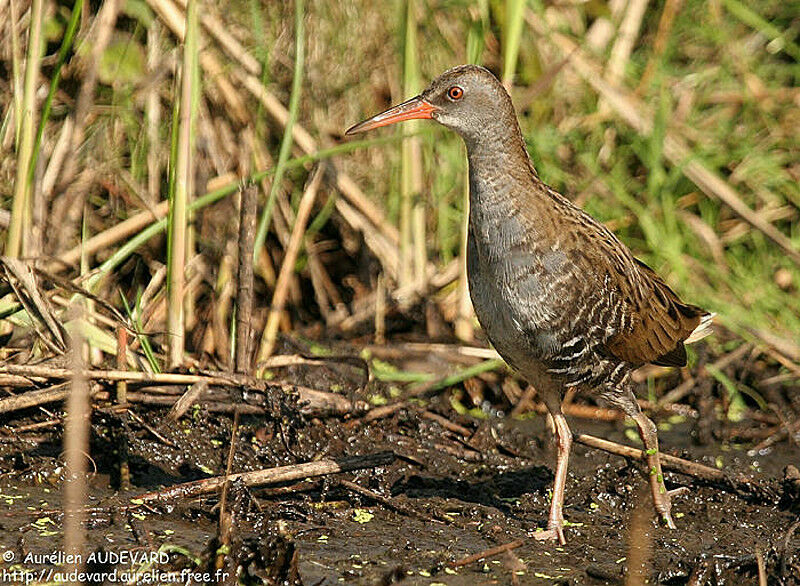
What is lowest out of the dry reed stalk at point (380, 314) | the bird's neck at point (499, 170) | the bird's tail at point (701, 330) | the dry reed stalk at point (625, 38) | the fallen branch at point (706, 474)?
the fallen branch at point (706, 474)

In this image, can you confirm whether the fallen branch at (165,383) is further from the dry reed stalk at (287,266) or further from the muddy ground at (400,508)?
the dry reed stalk at (287,266)

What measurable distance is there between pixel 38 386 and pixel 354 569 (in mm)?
1322

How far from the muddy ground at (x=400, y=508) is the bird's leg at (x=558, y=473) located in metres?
0.05

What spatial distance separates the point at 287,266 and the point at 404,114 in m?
1.39

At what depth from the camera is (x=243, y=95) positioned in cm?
509

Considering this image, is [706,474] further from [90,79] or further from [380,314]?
[90,79]

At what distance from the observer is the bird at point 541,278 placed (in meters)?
3.47

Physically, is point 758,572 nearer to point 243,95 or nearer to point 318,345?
point 318,345

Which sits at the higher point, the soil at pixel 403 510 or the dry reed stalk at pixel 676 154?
the dry reed stalk at pixel 676 154

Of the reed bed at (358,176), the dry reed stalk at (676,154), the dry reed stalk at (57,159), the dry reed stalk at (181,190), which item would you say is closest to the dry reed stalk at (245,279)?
the reed bed at (358,176)

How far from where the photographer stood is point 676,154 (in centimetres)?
554

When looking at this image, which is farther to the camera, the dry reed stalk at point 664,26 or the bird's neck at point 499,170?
the dry reed stalk at point 664,26

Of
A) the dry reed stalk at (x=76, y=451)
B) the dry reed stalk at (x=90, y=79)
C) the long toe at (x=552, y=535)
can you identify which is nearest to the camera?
the dry reed stalk at (x=76, y=451)

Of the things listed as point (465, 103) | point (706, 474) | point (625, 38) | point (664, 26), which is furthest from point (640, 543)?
point (664, 26)
